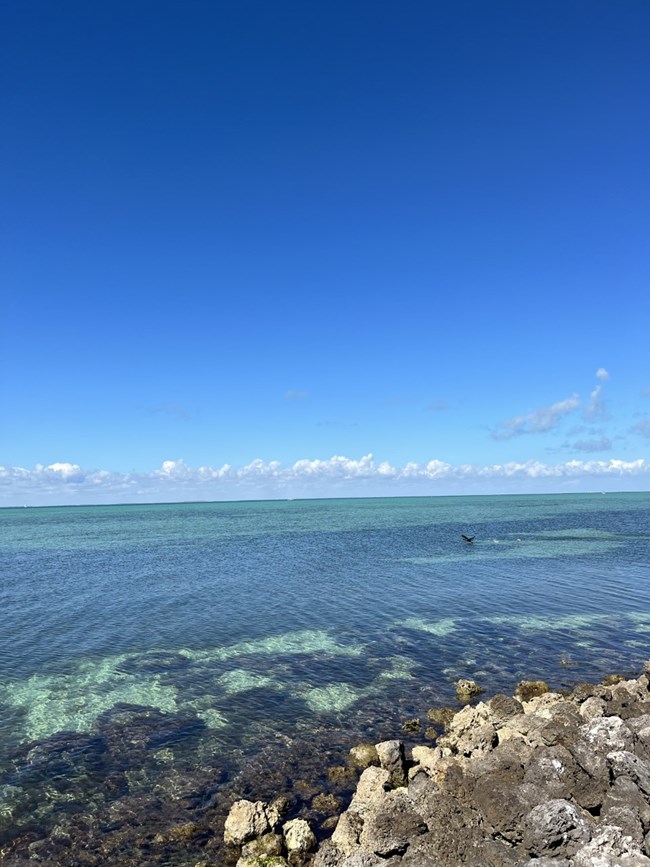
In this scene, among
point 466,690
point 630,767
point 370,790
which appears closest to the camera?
point 630,767

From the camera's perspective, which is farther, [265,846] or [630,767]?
[630,767]

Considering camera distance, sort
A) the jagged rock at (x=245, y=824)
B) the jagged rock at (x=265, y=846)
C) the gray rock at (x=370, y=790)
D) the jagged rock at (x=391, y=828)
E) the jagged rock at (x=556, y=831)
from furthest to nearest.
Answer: the gray rock at (x=370, y=790), the jagged rock at (x=245, y=824), the jagged rock at (x=265, y=846), the jagged rock at (x=391, y=828), the jagged rock at (x=556, y=831)

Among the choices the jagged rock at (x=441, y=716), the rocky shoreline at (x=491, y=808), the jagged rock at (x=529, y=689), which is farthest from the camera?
the jagged rock at (x=529, y=689)

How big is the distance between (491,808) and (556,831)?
A: 1.82 m

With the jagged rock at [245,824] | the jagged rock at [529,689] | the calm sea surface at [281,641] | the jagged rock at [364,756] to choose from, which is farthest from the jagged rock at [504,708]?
the jagged rock at [245,824]

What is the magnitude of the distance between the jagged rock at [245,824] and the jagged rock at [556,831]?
24.9 ft

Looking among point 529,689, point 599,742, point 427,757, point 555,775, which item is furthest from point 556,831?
point 529,689

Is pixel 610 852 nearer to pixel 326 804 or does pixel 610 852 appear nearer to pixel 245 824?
pixel 326 804

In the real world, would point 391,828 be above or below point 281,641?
above

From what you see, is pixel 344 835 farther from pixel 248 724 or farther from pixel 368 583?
pixel 368 583

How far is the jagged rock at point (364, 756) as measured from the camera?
20.3m

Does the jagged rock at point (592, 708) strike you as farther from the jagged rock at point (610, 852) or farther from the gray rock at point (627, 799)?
the jagged rock at point (610, 852)

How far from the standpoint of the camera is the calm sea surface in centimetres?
2473

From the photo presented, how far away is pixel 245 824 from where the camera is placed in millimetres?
16141
